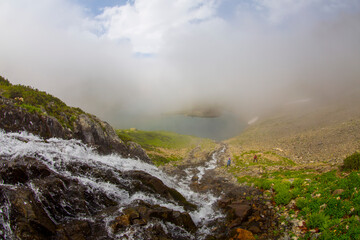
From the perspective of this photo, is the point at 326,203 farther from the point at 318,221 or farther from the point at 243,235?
the point at 243,235

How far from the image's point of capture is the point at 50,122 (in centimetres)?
2794

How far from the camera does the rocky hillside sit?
2453 centimetres

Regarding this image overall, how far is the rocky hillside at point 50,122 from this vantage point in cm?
2453

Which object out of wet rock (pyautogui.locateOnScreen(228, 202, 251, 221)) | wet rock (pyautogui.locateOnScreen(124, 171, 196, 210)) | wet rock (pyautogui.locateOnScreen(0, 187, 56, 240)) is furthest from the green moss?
wet rock (pyautogui.locateOnScreen(228, 202, 251, 221))

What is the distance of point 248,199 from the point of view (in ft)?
77.9

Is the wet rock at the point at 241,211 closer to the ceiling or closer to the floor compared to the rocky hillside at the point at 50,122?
closer to the floor

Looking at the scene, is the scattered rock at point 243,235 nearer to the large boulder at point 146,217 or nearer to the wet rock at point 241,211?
the wet rock at point 241,211

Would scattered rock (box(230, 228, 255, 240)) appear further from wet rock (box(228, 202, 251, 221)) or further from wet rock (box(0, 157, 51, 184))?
wet rock (box(0, 157, 51, 184))

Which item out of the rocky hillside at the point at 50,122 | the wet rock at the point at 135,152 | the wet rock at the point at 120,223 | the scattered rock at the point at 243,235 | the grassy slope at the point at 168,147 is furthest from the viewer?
the grassy slope at the point at 168,147

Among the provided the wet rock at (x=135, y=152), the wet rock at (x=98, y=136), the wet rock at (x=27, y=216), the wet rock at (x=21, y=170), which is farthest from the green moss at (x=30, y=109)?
the wet rock at (x=135, y=152)

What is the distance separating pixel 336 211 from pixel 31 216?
71.7 feet

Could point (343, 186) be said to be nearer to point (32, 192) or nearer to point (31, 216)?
point (31, 216)

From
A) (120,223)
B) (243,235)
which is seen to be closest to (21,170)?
(120,223)

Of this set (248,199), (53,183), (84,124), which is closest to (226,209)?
(248,199)
